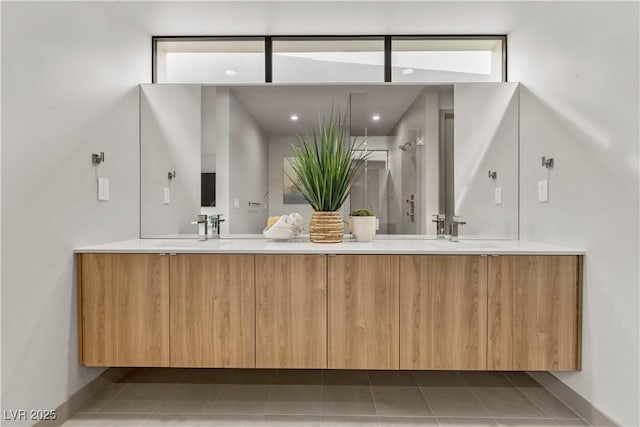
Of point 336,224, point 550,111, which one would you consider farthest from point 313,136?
point 550,111

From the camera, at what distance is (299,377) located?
2.19 meters

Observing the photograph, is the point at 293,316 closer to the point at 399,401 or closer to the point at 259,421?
the point at 259,421

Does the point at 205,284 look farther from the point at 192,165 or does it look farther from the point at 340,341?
the point at 192,165

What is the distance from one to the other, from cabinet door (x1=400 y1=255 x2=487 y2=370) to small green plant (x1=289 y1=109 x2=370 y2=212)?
72cm

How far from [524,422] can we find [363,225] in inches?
48.2

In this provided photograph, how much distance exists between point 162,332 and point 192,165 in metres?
1.09

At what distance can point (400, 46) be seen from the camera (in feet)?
8.16

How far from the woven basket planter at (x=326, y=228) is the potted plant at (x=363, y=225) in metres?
0.12

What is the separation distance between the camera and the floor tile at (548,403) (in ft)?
5.92

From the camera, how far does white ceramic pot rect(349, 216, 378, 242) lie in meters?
2.21

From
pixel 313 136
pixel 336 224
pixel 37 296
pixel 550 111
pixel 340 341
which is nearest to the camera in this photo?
pixel 37 296

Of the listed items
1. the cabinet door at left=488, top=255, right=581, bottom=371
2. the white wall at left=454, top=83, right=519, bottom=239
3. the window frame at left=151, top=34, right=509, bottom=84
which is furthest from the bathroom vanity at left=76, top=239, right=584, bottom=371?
the window frame at left=151, top=34, right=509, bottom=84

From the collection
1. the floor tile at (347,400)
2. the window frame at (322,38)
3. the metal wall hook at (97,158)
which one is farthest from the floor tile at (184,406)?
the window frame at (322,38)

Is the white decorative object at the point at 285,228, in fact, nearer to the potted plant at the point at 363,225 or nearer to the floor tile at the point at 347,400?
the potted plant at the point at 363,225
